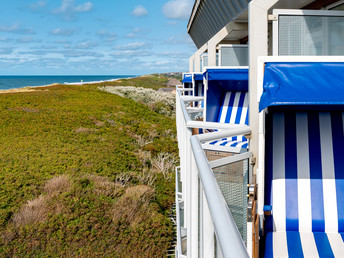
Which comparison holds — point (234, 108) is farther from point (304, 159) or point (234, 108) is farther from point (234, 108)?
point (304, 159)

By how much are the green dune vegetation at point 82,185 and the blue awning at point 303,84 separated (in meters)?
4.78

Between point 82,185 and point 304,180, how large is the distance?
22.3 ft

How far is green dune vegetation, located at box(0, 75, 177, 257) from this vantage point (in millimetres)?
7082

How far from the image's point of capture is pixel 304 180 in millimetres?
3646

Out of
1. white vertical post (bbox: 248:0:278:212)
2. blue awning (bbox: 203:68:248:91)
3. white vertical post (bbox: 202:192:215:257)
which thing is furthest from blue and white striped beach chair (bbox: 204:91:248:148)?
white vertical post (bbox: 202:192:215:257)

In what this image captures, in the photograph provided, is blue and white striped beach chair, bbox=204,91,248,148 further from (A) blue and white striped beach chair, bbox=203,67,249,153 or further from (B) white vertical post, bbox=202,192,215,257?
(B) white vertical post, bbox=202,192,215,257

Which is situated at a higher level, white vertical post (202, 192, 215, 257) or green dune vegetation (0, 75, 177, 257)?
white vertical post (202, 192, 215, 257)

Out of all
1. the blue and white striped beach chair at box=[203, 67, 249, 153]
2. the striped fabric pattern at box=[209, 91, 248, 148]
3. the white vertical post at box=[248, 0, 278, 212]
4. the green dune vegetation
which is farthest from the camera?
the striped fabric pattern at box=[209, 91, 248, 148]

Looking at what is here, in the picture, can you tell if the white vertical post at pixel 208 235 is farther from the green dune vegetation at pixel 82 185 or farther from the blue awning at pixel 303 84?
the green dune vegetation at pixel 82 185

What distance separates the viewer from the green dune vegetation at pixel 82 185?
708 cm

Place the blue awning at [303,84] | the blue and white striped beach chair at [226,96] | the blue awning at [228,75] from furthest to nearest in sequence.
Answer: the blue and white striped beach chair at [226,96] → the blue awning at [228,75] → the blue awning at [303,84]

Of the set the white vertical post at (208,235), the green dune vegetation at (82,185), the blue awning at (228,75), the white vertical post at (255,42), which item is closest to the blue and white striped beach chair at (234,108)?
the blue awning at (228,75)

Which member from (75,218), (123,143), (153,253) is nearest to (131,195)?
(75,218)

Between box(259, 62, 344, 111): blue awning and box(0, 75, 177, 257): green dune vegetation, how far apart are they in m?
4.78
